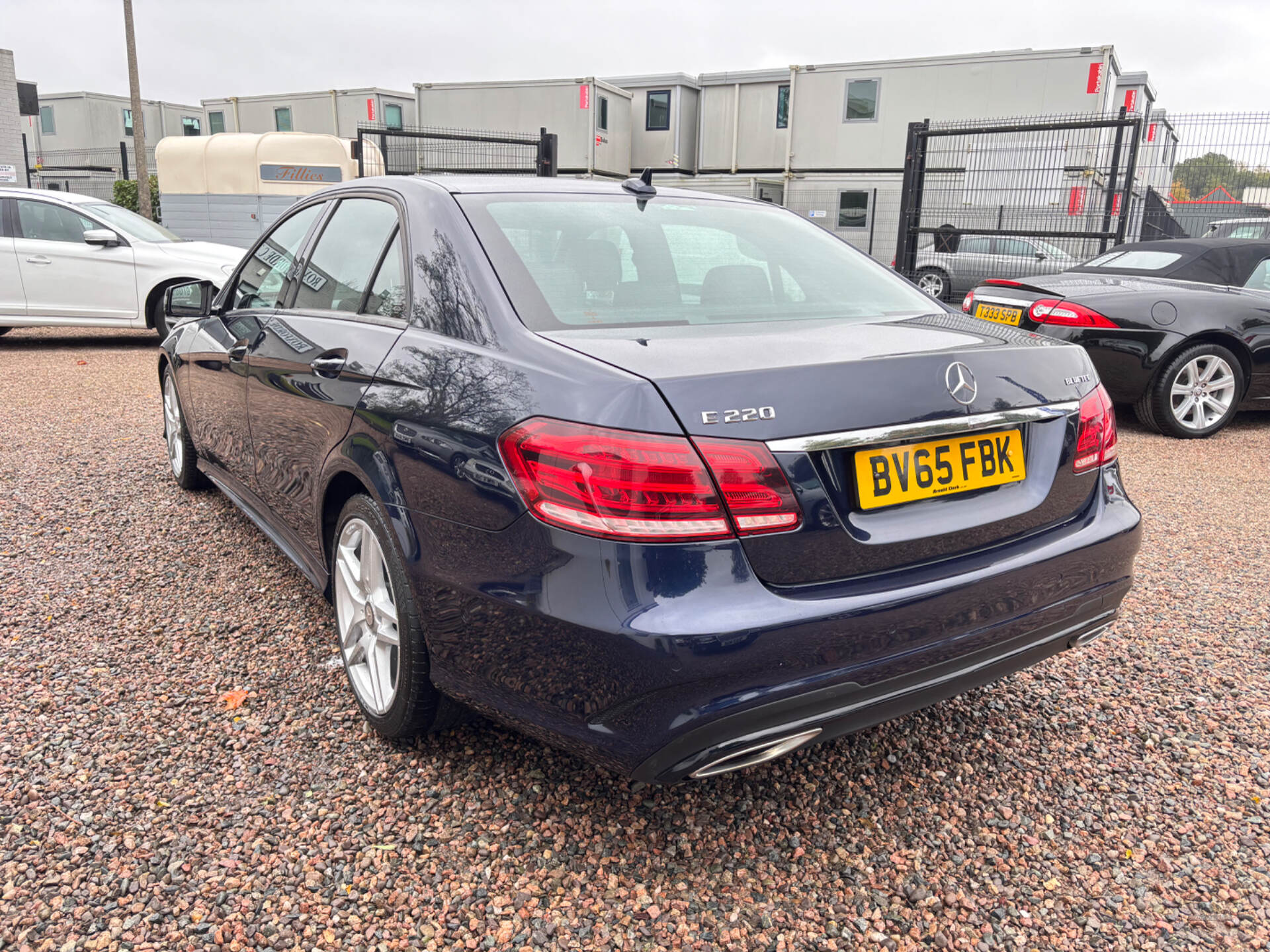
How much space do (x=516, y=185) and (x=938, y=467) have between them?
1.44 meters

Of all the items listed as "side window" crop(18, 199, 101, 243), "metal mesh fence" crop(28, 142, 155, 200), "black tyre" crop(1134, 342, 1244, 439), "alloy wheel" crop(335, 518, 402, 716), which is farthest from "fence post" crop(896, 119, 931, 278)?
"metal mesh fence" crop(28, 142, 155, 200)

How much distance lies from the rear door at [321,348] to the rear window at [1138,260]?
632cm

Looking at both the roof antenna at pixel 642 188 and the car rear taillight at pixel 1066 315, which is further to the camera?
the car rear taillight at pixel 1066 315

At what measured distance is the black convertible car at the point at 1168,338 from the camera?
6152 mm

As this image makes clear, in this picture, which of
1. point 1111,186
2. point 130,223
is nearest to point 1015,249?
point 1111,186

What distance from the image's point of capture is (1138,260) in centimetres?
727

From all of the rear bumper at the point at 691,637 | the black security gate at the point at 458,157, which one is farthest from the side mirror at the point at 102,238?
the rear bumper at the point at 691,637

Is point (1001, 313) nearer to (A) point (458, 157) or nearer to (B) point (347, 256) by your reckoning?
(B) point (347, 256)

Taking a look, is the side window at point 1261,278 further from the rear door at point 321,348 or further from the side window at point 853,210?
the side window at point 853,210

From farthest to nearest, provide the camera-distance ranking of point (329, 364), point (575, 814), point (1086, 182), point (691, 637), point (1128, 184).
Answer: point (1086, 182) → point (1128, 184) → point (329, 364) → point (575, 814) → point (691, 637)

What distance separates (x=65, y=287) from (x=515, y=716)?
9655 mm

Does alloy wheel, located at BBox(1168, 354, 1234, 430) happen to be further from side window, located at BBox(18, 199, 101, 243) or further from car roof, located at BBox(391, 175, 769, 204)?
side window, located at BBox(18, 199, 101, 243)

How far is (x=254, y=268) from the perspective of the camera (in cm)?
357

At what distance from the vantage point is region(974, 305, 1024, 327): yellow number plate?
6457mm
